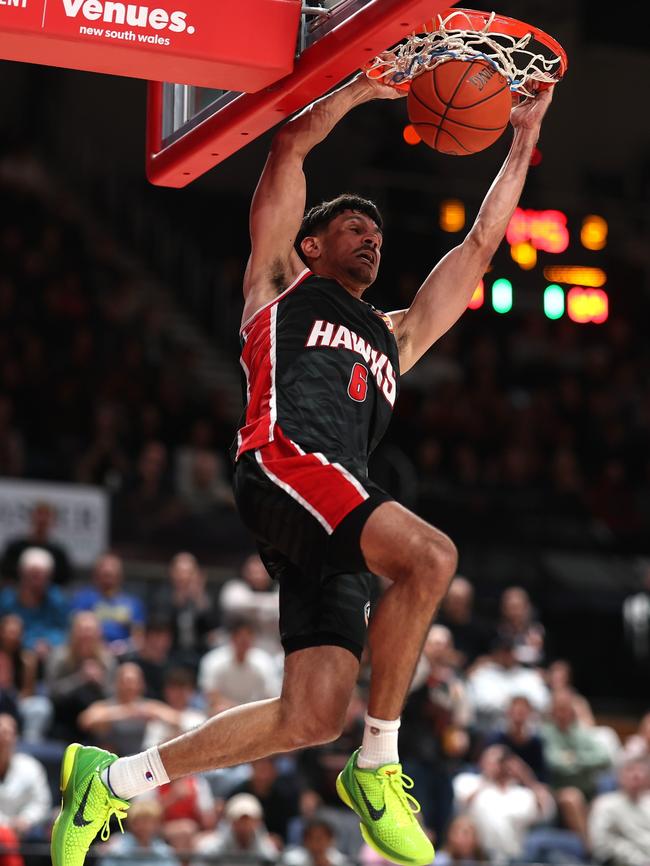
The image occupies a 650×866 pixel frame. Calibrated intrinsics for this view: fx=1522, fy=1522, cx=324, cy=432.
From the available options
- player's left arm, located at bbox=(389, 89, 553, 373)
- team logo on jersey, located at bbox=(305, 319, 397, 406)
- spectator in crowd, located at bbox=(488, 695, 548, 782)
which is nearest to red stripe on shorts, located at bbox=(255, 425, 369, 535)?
team logo on jersey, located at bbox=(305, 319, 397, 406)

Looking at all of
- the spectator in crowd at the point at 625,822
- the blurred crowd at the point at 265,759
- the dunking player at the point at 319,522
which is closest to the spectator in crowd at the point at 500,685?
the blurred crowd at the point at 265,759

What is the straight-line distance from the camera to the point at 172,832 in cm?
992

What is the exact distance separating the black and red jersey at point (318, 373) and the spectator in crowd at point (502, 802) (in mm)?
5969

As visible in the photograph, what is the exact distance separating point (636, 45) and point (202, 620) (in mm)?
11476

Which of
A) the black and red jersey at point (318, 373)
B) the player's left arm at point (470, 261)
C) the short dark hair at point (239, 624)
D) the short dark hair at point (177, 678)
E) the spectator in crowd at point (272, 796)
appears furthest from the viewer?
the short dark hair at point (239, 624)

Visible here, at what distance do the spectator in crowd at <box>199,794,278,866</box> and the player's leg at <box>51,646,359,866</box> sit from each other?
4.45 meters

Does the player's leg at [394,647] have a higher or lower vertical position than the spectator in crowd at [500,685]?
higher

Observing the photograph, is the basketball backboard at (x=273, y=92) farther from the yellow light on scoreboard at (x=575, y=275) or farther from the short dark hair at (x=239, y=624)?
the yellow light on scoreboard at (x=575, y=275)

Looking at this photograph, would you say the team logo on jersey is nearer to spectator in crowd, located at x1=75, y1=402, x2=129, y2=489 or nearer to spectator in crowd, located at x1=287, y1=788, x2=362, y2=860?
spectator in crowd, located at x1=287, y1=788, x2=362, y2=860

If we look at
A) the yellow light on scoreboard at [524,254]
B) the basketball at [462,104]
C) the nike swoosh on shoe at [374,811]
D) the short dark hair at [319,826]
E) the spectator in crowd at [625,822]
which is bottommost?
the spectator in crowd at [625,822]

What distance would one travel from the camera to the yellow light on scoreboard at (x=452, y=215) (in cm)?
1708

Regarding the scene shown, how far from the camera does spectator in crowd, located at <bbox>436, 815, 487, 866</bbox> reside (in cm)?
1041

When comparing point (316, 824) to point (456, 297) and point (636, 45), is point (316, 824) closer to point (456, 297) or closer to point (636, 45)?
point (456, 297)

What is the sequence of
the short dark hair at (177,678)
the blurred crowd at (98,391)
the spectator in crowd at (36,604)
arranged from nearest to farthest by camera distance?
the short dark hair at (177,678)
the spectator in crowd at (36,604)
the blurred crowd at (98,391)
